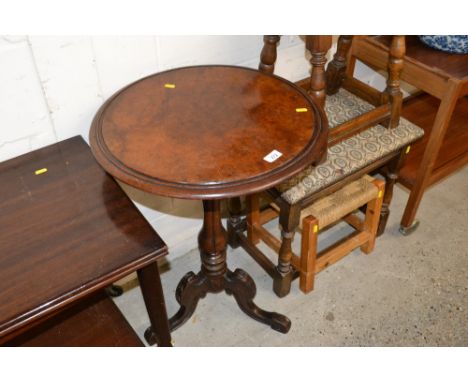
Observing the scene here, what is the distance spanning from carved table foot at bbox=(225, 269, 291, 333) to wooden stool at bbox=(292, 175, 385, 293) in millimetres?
233

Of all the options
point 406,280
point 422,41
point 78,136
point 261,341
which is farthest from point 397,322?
point 78,136

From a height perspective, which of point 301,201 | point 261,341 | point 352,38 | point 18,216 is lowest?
point 261,341

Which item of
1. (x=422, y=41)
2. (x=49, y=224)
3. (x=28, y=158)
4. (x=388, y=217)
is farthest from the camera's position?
(x=388, y=217)

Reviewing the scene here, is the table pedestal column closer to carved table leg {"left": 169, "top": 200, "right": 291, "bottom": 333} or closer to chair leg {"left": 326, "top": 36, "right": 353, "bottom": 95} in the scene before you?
carved table leg {"left": 169, "top": 200, "right": 291, "bottom": 333}

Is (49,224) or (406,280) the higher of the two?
(49,224)

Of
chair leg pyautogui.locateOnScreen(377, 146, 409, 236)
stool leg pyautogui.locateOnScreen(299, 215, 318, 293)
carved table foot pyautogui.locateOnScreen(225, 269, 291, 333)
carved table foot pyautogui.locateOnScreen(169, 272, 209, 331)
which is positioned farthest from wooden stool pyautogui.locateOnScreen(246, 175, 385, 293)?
carved table foot pyautogui.locateOnScreen(169, 272, 209, 331)

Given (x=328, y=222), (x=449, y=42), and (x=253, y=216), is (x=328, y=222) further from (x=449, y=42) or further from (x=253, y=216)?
(x=449, y=42)

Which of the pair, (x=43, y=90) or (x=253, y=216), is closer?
(x=43, y=90)

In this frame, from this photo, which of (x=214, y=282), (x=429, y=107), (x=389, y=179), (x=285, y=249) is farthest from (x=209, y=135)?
(x=429, y=107)

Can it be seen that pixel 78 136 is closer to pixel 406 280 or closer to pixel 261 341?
pixel 261 341

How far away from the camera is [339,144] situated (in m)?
1.99

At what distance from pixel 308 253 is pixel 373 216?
0.40 m

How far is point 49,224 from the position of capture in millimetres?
1346

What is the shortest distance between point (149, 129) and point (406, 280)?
1483mm
